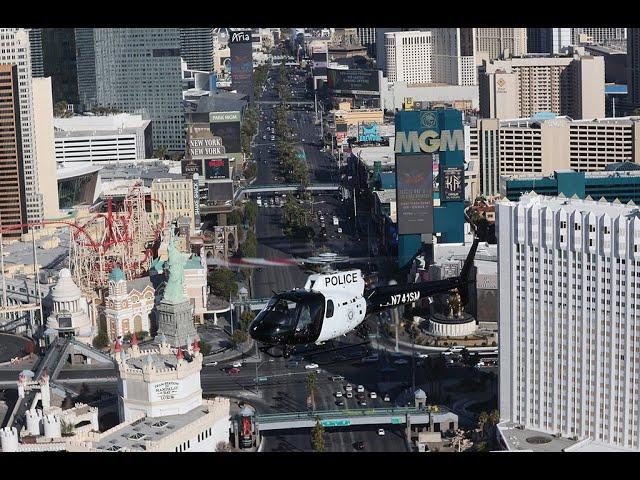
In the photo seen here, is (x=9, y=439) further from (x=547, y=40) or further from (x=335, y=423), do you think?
(x=547, y=40)

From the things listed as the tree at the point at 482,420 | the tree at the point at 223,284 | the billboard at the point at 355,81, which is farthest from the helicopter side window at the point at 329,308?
the billboard at the point at 355,81

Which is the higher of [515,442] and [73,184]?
[73,184]

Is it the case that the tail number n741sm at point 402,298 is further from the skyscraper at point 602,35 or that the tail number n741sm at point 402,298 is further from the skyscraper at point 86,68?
the skyscraper at point 602,35

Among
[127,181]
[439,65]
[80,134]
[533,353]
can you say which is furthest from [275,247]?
[439,65]

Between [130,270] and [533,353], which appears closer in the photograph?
[533,353]

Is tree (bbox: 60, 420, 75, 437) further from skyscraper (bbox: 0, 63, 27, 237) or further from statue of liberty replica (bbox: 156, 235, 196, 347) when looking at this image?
skyscraper (bbox: 0, 63, 27, 237)

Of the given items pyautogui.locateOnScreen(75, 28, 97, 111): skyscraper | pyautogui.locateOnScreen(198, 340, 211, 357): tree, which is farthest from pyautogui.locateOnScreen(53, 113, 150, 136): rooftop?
pyautogui.locateOnScreen(198, 340, 211, 357): tree

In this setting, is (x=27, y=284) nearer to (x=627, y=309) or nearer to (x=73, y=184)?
(x=73, y=184)
